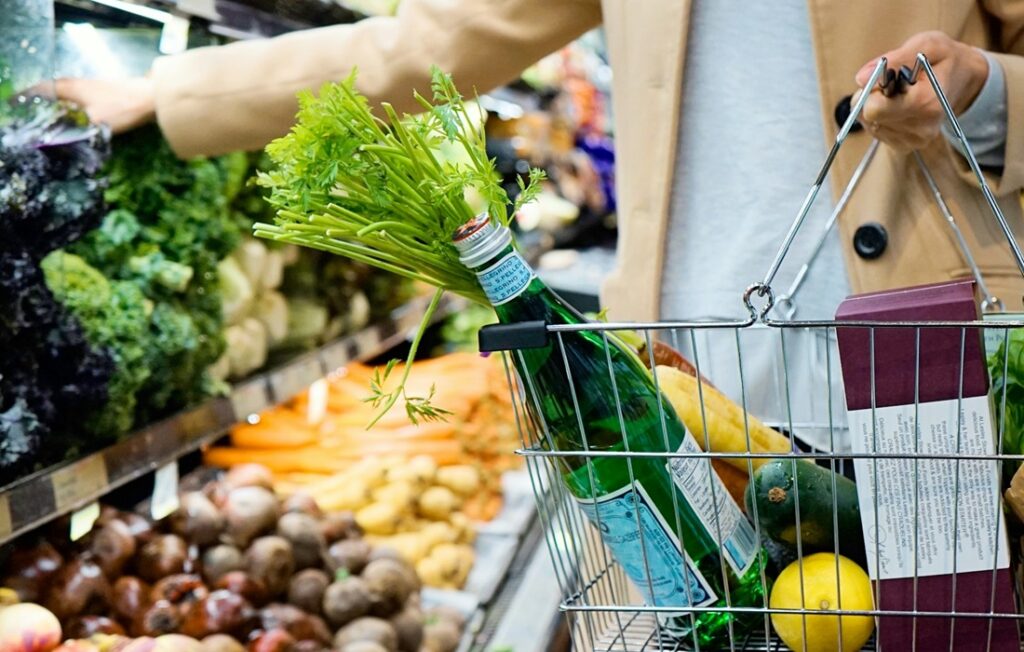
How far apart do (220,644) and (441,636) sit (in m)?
0.51

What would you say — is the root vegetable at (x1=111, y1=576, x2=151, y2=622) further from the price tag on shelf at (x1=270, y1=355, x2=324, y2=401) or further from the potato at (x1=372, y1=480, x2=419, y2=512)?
the potato at (x1=372, y1=480, x2=419, y2=512)

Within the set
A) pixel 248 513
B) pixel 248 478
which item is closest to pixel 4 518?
pixel 248 513

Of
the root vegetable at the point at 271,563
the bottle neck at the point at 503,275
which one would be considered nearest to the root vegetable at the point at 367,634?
the root vegetable at the point at 271,563

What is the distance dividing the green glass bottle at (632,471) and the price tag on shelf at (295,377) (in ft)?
3.79

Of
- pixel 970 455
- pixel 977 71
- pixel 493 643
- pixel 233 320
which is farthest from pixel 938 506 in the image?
pixel 233 320

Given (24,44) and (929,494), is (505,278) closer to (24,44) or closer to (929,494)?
(929,494)

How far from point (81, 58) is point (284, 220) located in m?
0.91

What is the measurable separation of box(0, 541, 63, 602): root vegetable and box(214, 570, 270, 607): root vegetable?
0.89ft

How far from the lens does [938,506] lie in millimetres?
786

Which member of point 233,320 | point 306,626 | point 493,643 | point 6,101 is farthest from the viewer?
point 233,320

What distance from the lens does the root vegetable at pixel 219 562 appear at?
1.71 metres

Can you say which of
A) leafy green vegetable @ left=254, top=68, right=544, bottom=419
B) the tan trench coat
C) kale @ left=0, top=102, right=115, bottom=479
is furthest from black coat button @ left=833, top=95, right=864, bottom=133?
kale @ left=0, top=102, right=115, bottom=479

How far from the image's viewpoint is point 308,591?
70.3 inches

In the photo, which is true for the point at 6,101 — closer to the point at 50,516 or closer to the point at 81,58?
the point at 81,58
